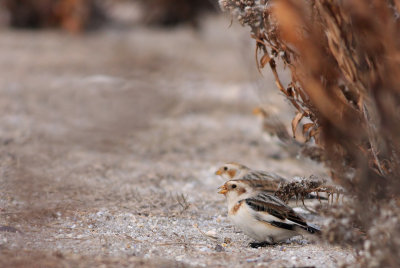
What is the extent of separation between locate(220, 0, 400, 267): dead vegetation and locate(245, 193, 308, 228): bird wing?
0.67 metres

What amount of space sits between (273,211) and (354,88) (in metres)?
1.21

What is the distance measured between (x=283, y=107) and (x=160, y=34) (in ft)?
17.1

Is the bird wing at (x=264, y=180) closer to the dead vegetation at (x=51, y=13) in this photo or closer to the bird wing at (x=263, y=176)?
the bird wing at (x=263, y=176)

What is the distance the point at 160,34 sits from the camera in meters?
13.8

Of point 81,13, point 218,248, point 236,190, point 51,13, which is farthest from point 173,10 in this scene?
point 218,248

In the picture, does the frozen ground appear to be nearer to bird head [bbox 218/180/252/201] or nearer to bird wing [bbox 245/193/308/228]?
bird wing [bbox 245/193/308/228]

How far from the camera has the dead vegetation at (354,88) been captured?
3217mm

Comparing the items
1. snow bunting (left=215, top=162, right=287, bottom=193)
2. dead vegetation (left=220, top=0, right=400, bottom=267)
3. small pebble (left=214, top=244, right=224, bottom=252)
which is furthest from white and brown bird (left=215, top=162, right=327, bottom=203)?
dead vegetation (left=220, top=0, right=400, bottom=267)

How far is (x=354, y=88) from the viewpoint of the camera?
11.3ft

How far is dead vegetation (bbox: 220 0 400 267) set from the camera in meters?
3.22

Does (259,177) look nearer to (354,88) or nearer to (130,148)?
(354,88)

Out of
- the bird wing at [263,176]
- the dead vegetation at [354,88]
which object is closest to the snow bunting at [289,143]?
the dead vegetation at [354,88]

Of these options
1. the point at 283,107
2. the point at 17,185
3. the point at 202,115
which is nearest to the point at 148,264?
the point at 17,185

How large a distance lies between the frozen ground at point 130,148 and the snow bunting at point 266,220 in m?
0.12
